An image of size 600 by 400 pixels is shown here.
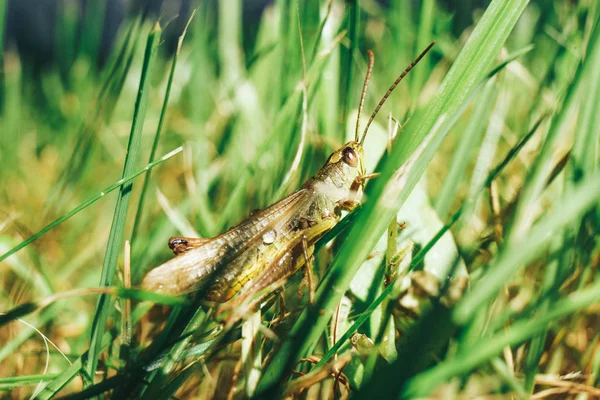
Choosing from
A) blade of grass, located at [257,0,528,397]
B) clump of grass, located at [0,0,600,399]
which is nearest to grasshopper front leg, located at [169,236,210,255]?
clump of grass, located at [0,0,600,399]

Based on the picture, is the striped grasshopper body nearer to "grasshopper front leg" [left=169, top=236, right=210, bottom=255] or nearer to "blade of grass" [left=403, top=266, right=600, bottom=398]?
"grasshopper front leg" [left=169, top=236, right=210, bottom=255]

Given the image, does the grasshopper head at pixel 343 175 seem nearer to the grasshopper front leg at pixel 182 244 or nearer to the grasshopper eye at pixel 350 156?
the grasshopper eye at pixel 350 156

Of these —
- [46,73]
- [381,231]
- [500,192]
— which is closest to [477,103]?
[500,192]

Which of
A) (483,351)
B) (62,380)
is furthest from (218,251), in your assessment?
(483,351)

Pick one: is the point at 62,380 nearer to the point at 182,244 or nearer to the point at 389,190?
the point at 182,244

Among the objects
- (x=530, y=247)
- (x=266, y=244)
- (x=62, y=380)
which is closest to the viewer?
(x=530, y=247)

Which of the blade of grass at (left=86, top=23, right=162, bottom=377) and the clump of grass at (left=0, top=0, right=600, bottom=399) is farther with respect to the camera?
the blade of grass at (left=86, top=23, right=162, bottom=377)

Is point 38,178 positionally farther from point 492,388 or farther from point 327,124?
point 492,388
